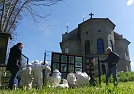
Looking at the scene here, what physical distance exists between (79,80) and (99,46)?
62.6 feet

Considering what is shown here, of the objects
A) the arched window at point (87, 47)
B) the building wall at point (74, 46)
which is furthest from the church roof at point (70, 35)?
the arched window at point (87, 47)

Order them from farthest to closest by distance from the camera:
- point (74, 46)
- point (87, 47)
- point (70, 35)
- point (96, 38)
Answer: point (70, 35) → point (74, 46) → point (87, 47) → point (96, 38)

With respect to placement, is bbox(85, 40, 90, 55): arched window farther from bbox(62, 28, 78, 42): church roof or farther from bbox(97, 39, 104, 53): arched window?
bbox(62, 28, 78, 42): church roof

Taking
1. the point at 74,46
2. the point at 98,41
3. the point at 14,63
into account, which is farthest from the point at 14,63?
the point at 74,46

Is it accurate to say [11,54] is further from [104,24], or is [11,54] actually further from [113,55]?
[104,24]

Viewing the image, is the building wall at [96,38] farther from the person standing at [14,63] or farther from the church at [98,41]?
the person standing at [14,63]

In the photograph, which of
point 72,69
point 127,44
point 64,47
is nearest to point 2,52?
point 72,69

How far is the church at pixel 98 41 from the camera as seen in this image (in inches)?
1028

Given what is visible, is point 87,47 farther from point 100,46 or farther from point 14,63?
point 14,63

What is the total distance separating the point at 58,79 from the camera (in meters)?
7.40

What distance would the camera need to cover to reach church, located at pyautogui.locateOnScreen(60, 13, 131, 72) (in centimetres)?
2611

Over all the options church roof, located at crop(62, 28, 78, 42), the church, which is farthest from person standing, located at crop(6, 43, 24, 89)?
church roof, located at crop(62, 28, 78, 42)

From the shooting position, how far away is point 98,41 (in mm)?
26484

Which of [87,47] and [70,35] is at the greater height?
[70,35]
